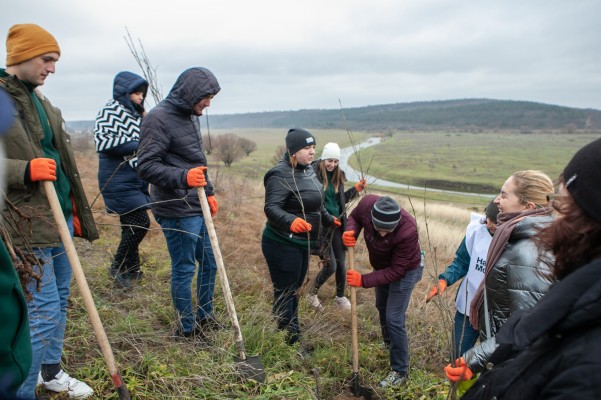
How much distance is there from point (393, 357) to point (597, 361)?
2699mm

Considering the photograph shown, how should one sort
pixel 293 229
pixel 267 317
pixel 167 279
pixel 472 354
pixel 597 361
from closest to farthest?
1. pixel 597 361
2. pixel 472 354
3. pixel 293 229
4. pixel 267 317
5. pixel 167 279

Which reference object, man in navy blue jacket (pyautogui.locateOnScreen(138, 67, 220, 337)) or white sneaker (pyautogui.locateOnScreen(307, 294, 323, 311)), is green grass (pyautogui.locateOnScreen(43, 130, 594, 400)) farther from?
man in navy blue jacket (pyautogui.locateOnScreen(138, 67, 220, 337))

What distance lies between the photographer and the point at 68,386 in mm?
2301

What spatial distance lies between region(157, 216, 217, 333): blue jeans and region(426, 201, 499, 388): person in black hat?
1868mm

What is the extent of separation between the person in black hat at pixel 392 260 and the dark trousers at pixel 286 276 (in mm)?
438

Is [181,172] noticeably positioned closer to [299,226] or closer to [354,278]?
[299,226]

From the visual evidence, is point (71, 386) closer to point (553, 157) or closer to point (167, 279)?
point (167, 279)

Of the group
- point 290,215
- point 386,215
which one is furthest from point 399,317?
point 290,215

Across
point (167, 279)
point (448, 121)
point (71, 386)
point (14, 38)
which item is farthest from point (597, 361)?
point (448, 121)

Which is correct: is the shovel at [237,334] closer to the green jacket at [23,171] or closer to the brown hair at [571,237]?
the green jacket at [23,171]

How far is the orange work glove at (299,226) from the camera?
3100 millimetres

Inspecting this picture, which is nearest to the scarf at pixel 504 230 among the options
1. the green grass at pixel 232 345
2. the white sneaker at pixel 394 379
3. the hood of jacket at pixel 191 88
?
the green grass at pixel 232 345

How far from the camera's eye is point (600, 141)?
3.59 feet

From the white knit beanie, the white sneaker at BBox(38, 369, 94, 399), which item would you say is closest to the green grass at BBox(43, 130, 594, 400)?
the white sneaker at BBox(38, 369, 94, 399)
